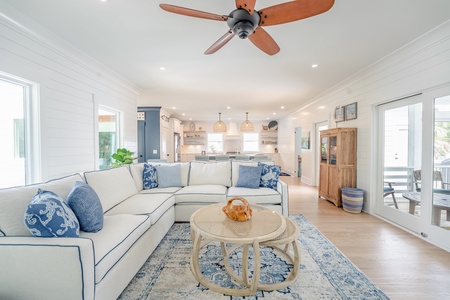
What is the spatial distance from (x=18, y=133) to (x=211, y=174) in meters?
2.80

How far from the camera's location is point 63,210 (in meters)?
1.47

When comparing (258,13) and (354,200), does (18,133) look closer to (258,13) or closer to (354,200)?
(258,13)

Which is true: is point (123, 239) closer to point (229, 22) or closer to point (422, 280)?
point (229, 22)

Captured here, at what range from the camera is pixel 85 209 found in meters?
1.71

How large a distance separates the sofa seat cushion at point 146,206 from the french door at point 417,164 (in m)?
3.63

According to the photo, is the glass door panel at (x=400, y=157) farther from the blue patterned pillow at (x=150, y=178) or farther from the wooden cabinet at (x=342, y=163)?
the blue patterned pillow at (x=150, y=178)

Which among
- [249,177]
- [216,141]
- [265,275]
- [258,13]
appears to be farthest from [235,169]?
[216,141]

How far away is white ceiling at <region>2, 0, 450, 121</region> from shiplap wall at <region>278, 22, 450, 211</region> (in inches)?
8.0

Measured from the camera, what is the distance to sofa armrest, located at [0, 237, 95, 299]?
125 centimetres

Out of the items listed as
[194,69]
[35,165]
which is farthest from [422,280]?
[35,165]

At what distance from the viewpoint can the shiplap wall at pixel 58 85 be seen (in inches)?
87.8

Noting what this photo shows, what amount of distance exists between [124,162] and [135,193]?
109 centimetres

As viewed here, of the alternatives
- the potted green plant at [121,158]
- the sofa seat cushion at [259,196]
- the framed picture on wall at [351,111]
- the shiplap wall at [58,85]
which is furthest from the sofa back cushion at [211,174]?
the framed picture on wall at [351,111]

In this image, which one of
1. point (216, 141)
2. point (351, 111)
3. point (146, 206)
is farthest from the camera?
point (216, 141)
